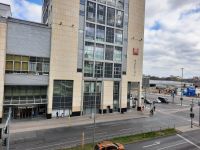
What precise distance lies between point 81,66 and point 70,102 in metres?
8.56

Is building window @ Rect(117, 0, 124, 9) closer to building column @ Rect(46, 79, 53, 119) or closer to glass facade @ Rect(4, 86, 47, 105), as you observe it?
building column @ Rect(46, 79, 53, 119)

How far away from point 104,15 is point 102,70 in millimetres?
13412

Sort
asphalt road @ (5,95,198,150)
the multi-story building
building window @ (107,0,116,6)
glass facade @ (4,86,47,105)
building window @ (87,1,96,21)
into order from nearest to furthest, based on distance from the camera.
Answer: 1. asphalt road @ (5,95,198,150)
2. glass facade @ (4,86,47,105)
3. the multi-story building
4. building window @ (87,1,96,21)
5. building window @ (107,0,116,6)

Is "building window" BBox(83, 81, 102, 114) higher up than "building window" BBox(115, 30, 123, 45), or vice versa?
"building window" BBox(115, 30, 123, 45)

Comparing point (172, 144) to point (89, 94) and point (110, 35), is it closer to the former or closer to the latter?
point (89, 94)

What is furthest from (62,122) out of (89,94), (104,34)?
(104,34)

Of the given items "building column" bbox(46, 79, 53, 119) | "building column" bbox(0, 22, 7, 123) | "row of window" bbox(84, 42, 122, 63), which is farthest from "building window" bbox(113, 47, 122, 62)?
"building column" bbox(0, 22, 7, 123)

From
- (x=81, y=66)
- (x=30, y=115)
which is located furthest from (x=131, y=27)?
(x=30, y=115)

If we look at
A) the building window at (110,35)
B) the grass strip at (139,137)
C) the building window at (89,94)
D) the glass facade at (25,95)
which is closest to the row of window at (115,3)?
the building window at (110,35)

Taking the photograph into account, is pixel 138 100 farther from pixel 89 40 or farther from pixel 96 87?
pixel 89 40

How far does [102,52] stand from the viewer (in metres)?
58.2

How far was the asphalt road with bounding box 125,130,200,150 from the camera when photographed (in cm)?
3378

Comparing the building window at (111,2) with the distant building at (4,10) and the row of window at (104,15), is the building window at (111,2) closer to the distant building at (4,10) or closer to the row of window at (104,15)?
the row of window at (104,15)

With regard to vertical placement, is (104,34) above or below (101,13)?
below
